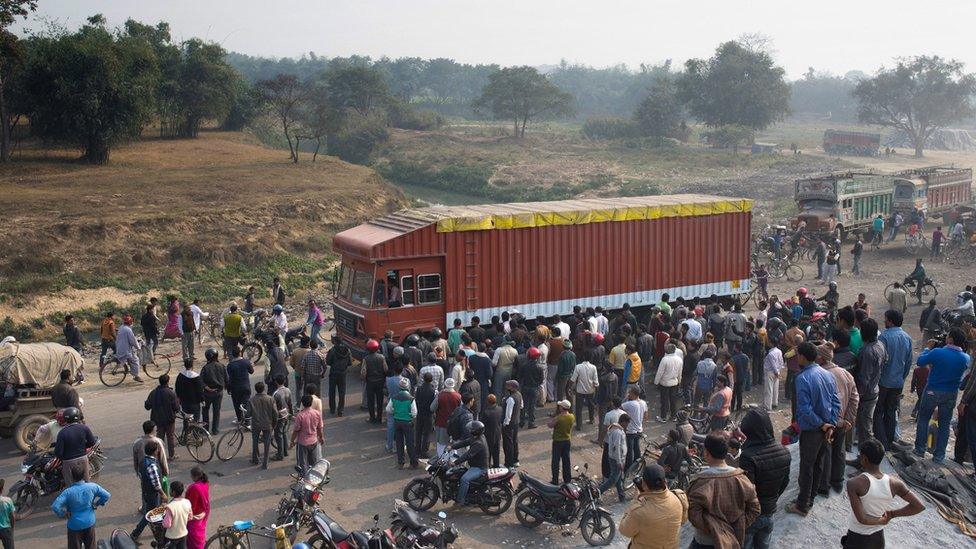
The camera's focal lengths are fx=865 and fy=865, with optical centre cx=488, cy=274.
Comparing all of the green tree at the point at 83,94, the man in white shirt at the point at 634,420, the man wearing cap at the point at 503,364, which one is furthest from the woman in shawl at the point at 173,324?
the green tree at the point at 83,94

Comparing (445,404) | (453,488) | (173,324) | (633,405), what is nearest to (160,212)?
(173,324)

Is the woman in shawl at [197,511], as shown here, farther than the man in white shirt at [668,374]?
No

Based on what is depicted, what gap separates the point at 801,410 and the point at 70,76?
37.4 meters

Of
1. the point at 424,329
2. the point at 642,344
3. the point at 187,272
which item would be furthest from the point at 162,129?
the point at 642,344

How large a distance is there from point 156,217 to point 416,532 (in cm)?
2426

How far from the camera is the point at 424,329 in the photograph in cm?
1870

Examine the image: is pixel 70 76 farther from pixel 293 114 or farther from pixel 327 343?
pixel 327 343

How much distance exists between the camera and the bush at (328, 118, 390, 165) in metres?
68.9

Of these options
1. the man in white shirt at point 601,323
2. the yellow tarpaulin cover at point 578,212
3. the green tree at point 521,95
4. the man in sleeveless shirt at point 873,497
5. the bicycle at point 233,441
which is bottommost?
the bicycle at point 233,441

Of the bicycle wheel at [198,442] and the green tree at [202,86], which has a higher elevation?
the green tree at [202,86]

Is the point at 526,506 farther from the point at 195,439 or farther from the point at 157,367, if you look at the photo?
the point at 157,367

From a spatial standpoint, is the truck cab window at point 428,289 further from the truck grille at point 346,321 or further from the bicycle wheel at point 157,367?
the bicycle wheel at point 157,367

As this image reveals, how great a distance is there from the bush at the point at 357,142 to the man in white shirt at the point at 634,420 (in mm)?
57244

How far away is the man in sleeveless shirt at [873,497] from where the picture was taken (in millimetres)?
7758
